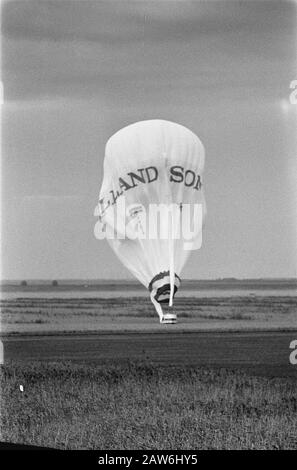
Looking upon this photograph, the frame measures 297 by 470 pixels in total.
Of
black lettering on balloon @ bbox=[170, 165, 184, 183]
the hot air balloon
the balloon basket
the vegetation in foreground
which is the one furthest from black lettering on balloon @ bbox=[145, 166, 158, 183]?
the vegetation in foreground

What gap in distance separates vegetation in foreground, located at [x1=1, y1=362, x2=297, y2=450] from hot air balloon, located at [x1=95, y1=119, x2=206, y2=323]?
774 mm

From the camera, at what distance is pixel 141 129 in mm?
9156

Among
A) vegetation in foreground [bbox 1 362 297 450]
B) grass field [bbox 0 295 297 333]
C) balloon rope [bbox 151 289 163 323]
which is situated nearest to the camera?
vegetation in foreground [bbox 1 362 297 450]

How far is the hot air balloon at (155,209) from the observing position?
9.00 m

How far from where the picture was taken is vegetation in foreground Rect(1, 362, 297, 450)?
8297 millimetres

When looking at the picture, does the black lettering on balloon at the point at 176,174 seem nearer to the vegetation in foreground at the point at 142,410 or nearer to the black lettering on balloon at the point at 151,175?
the black lettering on balloon at the point at 151,175

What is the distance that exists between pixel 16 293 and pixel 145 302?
1297 millimetres

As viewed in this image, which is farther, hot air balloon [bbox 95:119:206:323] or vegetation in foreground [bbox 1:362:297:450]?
hot air balloon [bbox 95:119:206:323]

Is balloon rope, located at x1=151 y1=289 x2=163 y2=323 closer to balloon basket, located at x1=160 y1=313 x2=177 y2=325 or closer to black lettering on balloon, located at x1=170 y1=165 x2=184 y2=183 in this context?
balloon basket, located at x1=160 y1=313 x2=177 y2=325

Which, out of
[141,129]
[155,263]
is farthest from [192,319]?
[141,129]

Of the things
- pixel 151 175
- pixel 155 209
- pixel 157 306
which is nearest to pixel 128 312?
pixel 157 306

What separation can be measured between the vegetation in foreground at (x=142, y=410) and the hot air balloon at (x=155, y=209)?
77 centimetres

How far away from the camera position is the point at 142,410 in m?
8.54
